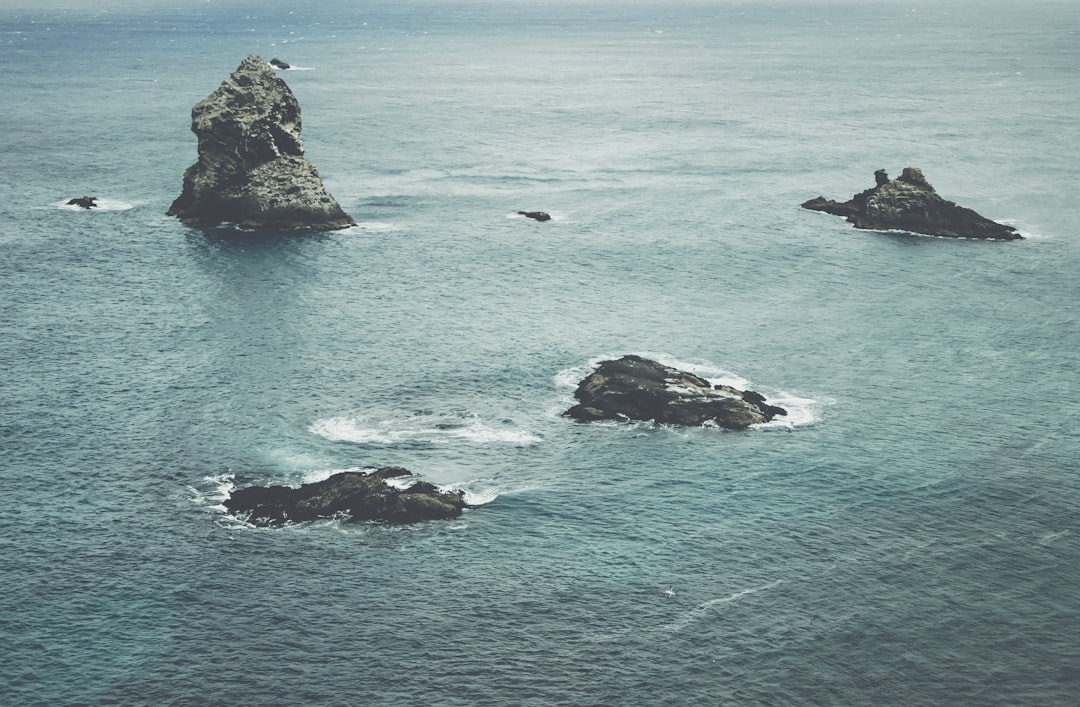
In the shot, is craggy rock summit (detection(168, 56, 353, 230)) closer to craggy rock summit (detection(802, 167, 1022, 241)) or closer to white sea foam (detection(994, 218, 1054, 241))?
craggy rock summit (detection(802, 167, 1022, 241))

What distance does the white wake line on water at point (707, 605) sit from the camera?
3246 inches

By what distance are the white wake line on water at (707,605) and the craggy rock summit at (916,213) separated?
4147 inches

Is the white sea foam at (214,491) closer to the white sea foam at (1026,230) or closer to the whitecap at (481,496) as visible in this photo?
the whitecap at (481,496)

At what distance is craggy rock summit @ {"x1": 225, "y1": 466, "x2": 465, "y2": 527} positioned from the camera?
315 ft

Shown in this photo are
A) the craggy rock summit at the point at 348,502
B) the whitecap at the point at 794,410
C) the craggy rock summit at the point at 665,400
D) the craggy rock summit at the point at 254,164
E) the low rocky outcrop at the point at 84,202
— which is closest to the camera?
the craggy rock summit at the point at 348,502

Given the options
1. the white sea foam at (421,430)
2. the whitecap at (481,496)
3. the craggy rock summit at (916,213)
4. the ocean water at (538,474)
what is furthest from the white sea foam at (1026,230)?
the whitecap at (481,496)

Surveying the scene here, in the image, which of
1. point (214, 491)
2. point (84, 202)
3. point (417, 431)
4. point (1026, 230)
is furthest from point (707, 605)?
point (84, 202)

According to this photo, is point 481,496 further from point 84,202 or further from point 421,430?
point 84,202

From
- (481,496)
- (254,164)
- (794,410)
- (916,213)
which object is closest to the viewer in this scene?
(481,496)

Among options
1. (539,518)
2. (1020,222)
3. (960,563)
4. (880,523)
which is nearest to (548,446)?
(539,518)

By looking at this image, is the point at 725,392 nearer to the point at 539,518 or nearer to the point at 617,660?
the point at 539,518

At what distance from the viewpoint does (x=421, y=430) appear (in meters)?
112

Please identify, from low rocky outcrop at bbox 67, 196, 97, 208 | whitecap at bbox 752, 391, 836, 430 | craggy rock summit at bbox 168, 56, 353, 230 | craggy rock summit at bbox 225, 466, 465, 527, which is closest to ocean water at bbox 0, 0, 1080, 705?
whitecap at bbox 752, 391, 836, 430

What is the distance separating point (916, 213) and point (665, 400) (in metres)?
83.1
